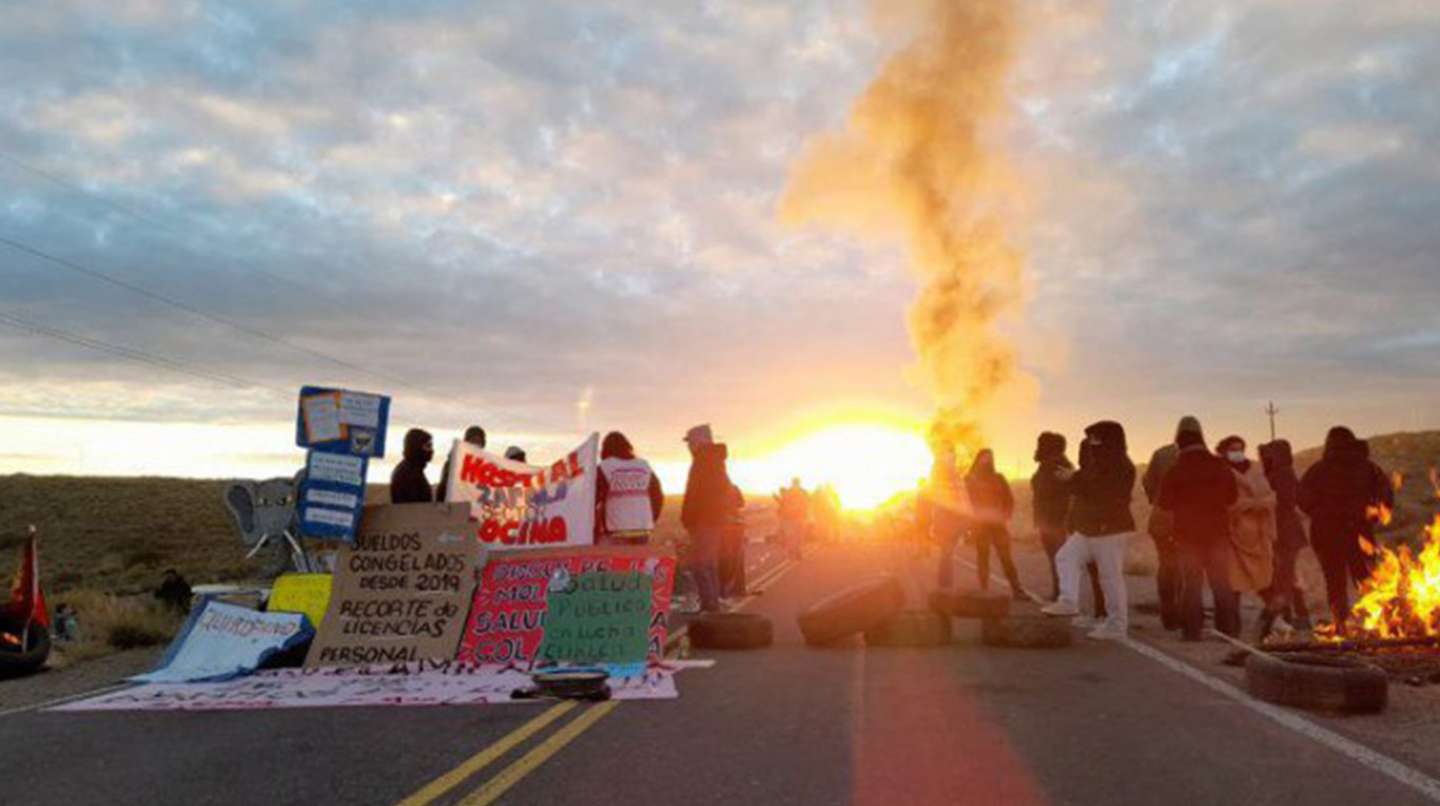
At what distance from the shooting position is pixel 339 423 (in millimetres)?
11984

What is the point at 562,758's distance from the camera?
248 inches

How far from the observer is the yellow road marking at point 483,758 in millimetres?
5474

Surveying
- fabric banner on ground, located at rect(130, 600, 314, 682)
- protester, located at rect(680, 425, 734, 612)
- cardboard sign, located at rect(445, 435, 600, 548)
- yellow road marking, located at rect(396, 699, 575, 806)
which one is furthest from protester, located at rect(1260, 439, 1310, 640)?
fabric banner on ground, located at rect(130, 600, 314, 682)

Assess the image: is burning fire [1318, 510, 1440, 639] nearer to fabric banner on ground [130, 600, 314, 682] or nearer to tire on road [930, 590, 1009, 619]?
tire on road [930, 590, 1009, 619]

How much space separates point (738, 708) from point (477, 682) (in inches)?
101

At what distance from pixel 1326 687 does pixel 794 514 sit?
24.5 m

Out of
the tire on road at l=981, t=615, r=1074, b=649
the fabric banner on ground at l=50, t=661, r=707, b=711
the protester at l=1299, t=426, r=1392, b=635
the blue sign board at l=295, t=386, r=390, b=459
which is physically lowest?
the fabric banner on ground at l=50, t=661, r=707, b=711

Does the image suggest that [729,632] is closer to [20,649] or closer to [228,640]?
[228,640]

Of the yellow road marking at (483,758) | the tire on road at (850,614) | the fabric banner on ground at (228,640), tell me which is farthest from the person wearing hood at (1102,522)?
the fabric banner on ground at (228,640)

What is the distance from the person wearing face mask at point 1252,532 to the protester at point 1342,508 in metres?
0.49

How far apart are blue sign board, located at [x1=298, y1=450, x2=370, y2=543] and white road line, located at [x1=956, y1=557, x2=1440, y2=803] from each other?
8.04 metres

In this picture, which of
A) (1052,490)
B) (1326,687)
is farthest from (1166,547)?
(1326,687)

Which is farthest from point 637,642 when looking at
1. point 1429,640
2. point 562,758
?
point 1429,640

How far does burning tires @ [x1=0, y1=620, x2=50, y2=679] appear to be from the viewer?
11125mm
